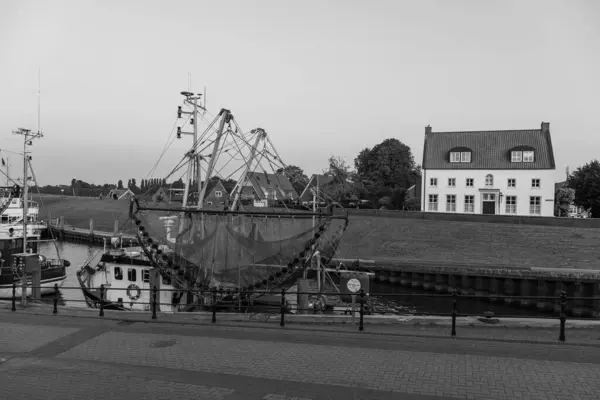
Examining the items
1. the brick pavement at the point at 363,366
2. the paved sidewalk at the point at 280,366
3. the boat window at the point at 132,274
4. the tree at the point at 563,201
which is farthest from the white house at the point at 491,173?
the brick pavement at the point at 363,366

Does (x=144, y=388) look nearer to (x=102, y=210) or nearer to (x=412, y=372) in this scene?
(x=412, y=372)

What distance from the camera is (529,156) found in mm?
55156

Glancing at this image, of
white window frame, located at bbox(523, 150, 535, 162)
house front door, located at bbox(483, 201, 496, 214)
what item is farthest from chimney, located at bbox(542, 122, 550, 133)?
house front door, located at bbox(483, 201, 496, 214)

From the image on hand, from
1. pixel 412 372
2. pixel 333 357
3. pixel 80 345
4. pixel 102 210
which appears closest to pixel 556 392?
pixel 412 372

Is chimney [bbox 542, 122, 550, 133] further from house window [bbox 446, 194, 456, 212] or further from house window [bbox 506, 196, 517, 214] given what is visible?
house window [bbox 446, 194, 456, 212]

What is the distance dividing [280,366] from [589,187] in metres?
61.9

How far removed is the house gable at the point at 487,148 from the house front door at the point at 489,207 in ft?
13.4

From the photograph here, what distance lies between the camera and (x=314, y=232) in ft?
59.3

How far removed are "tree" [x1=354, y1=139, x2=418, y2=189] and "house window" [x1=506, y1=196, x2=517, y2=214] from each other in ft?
96.0

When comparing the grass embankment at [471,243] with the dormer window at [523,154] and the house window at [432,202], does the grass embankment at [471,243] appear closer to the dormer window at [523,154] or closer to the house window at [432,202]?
the house window at [432,202]

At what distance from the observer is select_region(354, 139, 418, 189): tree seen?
85.1 meters

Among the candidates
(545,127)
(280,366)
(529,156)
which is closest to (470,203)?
(529,156)

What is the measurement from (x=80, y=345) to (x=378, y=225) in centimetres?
4278

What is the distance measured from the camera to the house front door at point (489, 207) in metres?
55.5
